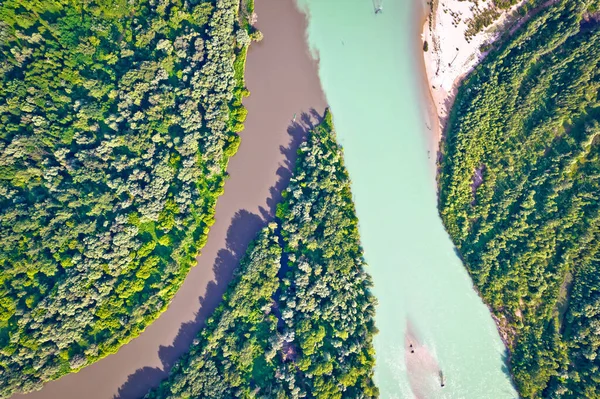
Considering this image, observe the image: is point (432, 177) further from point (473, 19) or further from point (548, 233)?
point (473, 19)

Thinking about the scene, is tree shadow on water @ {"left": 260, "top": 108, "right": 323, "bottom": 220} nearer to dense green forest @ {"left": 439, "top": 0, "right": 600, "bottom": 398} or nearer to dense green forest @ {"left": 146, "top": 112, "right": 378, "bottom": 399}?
dense green forest @ {"left": 146, "top": 112, "right": 378, "bottom": 399}

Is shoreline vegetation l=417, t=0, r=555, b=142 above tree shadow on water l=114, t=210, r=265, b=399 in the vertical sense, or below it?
above

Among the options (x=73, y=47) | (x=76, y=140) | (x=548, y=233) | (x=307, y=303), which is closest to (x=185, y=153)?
(x=76, y=140)

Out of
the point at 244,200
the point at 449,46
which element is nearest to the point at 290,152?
the point at 244,200

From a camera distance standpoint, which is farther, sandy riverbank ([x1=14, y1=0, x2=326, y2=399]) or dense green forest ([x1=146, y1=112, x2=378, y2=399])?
sandy riverbank ([x1=14, y1=0, x2=326, y2=399])

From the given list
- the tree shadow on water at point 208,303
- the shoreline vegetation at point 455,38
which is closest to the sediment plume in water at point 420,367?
the tree shadow on water at point 208,303

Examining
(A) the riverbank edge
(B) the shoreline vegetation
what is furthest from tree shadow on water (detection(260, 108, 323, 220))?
(B) the shoreline vegetation

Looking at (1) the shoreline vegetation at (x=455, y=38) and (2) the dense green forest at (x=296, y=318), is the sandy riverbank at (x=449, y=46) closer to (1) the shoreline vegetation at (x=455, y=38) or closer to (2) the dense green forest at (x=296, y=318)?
(1) the shoreline vegetation at (x=455, y=38)
